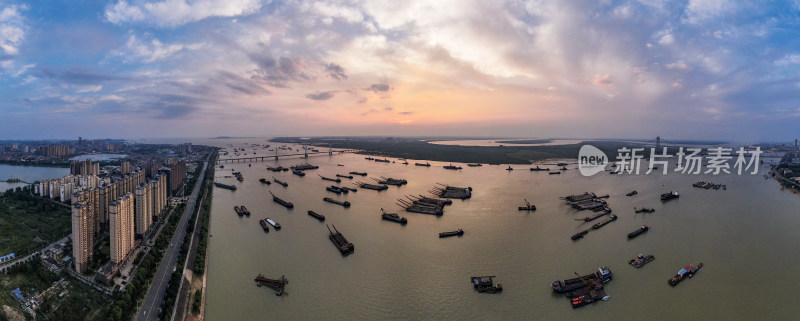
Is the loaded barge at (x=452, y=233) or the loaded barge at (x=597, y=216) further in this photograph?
the loaded barge at (x=597, y=216)

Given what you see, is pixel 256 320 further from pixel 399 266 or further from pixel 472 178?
pixel 472 178

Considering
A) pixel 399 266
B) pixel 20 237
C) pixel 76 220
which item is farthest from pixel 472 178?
pixel 20 237

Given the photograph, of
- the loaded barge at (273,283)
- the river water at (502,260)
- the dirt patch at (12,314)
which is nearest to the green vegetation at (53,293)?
the dirt patch at (12,314)

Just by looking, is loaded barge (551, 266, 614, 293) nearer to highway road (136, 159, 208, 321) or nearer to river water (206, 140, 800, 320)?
river water (206, 140, 800, 320)

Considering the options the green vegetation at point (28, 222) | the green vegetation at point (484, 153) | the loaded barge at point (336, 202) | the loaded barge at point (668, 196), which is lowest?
the green vegetation at point (28, 222)

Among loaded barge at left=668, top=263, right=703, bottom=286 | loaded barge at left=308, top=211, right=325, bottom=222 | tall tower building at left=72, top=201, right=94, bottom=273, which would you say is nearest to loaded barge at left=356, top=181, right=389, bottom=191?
loaded barge at left=308, top=211, right=325, bottom=222

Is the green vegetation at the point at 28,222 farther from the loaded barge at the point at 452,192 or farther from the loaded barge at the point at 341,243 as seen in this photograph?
the loaded barge at the point at 452,192
